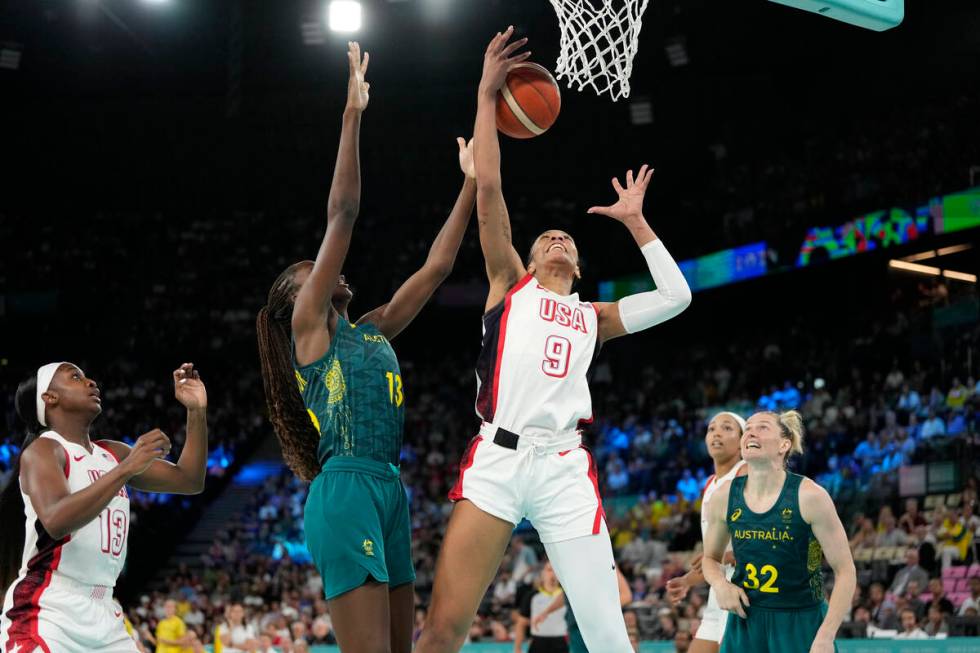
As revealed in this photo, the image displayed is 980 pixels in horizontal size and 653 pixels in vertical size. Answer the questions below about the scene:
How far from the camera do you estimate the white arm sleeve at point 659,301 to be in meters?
5.10

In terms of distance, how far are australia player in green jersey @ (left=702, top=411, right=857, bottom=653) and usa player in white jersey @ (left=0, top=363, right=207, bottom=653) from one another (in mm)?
2792

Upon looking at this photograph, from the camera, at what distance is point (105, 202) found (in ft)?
91.1

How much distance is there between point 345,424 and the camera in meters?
4.27

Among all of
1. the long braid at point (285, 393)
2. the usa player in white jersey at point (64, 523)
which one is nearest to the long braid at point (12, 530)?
the usa player in white jersey at point (64, 523)

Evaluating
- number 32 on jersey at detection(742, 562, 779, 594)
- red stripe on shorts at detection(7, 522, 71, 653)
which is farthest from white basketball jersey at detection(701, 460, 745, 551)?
A: red stripe on shorts at detection(7, 522, 71, 653)

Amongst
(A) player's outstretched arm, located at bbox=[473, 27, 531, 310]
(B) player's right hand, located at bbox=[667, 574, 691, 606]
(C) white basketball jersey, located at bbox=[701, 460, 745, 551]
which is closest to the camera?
(A) player's outstretched arm, located at bbox=[473, 27, 531, 310]

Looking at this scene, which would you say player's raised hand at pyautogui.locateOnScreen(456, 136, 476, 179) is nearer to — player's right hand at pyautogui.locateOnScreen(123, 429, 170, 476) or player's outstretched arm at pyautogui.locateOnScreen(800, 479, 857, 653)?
player's right hand at pyautogui.locateOnScreen(123, 429, 170, 476)

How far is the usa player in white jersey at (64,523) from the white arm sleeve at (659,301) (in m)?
2.12

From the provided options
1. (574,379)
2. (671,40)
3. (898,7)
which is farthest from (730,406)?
(574,379)

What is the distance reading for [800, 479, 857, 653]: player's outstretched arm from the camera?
4.91 m

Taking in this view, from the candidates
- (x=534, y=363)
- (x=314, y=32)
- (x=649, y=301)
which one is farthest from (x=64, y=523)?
(x=314, y=32)

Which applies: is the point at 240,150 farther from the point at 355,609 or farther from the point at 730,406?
the point at 355,609

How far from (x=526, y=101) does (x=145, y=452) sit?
2.31 metres

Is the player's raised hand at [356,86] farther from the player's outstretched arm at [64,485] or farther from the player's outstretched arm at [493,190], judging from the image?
the player's outstretched arm at [64,485]
